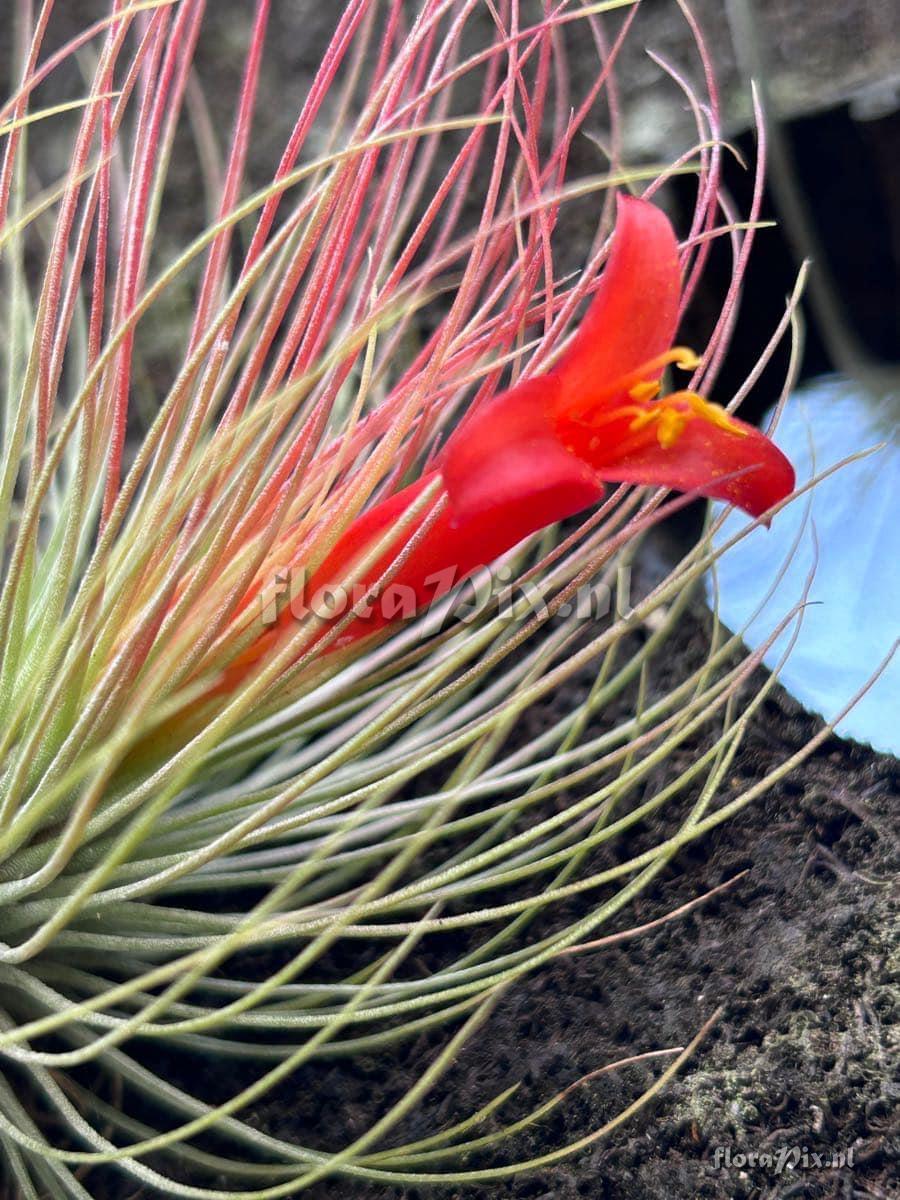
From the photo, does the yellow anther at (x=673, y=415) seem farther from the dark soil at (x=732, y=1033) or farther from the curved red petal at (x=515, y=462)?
the dark soil at (x=732, y=1033)

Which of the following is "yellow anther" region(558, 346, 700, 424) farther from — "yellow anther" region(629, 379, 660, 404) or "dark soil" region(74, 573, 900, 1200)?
"dark soil" region(74, 573, 900, 1200)

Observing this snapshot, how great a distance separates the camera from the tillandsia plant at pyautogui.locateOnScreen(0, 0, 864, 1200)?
49 cm

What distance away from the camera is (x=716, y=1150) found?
1.74ft

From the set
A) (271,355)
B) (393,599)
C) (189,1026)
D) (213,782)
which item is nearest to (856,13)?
(271,355)

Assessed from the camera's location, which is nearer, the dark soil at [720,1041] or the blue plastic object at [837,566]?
the dark soil at [720,1041]

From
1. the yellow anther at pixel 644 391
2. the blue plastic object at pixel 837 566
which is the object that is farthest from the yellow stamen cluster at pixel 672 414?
the blue plastic object at pixel 837 566

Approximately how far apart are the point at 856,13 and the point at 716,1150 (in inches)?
33.4

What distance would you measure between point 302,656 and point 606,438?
0.19 metres

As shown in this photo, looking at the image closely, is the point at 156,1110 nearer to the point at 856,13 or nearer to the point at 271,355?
the point at 271,355

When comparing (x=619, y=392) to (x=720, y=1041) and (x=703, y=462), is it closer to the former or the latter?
(x=703, y=462)

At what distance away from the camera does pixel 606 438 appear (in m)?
0.51

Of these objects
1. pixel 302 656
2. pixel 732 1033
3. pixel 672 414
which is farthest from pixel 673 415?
pixel 732 1033

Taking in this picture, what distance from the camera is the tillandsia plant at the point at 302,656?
19.1 inches

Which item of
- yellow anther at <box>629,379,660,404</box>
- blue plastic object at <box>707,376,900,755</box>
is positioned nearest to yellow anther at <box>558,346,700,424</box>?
yellow anther at <box>629,379,660,404</box>
